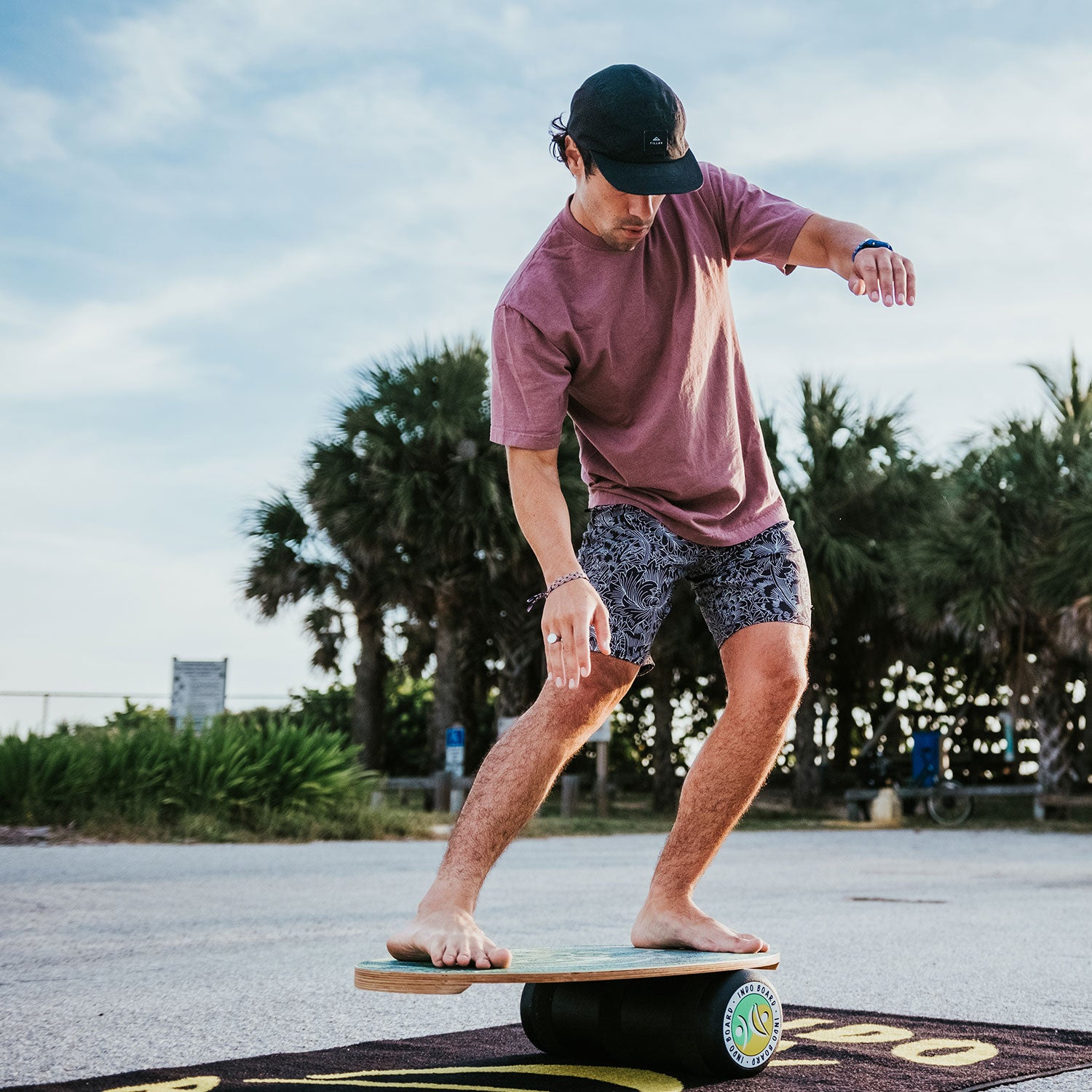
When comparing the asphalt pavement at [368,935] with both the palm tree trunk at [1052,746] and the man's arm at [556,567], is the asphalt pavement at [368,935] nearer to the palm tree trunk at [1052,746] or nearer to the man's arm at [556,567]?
the man's arm at [556,567]

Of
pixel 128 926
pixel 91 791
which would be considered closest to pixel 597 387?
pixel 128 926

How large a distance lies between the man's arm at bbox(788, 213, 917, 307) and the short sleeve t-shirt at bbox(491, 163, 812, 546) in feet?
0.12

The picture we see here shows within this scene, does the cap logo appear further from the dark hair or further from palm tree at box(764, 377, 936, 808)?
palm tree at box(764, 377, 936, 808)

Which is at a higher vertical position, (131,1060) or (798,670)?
(798,670)

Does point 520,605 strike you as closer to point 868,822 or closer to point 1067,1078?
point 868,822

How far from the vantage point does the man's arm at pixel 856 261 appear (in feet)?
8.54

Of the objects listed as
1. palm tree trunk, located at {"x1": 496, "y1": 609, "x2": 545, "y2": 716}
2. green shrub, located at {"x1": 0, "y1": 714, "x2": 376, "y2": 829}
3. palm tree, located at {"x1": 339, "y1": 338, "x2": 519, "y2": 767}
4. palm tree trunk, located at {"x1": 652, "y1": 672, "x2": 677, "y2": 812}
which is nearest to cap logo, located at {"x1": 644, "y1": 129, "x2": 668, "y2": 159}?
green shrub, located at {"x1": 0, "y1": 714, "x2": 376, "y2": 829}

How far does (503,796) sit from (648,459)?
770mm

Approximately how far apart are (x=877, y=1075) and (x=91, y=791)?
10516 millimetres

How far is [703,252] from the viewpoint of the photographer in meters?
2.85

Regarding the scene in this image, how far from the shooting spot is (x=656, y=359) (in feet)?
9.11

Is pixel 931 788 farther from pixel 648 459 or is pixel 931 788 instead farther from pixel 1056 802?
pixel 648 459

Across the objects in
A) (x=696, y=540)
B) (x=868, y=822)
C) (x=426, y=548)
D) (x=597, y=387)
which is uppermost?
(x=426, y=548)

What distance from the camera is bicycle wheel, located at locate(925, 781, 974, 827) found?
1785cm
